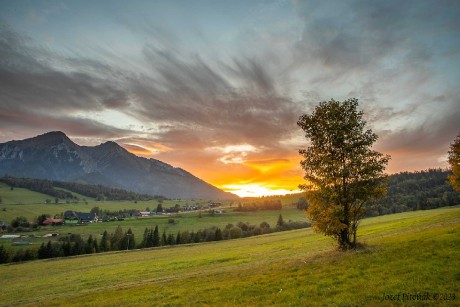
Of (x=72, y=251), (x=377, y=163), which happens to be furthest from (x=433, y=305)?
(x=72, y=251)

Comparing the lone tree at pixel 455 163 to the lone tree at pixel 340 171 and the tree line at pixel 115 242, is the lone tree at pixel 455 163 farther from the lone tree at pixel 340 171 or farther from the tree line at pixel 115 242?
the tree line at pixel 115 242

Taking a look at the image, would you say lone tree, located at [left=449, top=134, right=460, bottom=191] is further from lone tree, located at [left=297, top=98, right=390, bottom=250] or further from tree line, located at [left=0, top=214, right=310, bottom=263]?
tree line, located at [left=0, top=214, right=310, bottom=263]

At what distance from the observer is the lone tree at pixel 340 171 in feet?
104

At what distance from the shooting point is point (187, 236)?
→ 5000 inches

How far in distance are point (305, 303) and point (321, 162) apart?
64.7 ft

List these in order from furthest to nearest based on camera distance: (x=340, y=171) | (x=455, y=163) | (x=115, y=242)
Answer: (x=115, y=242), (x=455, y=163), (x=340, y=171)

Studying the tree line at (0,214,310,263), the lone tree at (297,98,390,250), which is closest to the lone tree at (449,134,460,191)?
the lone tree at (297,98,390,250)

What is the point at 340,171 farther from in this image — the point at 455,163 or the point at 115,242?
the point at 115,242

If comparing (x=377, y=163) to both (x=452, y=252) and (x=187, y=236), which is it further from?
(x=187, y=236)

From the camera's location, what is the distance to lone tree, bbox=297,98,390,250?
31.6 m

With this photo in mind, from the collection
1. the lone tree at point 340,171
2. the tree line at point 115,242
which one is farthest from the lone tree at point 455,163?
the tree line at point 115,242

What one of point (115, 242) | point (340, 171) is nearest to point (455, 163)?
point (340, 171)

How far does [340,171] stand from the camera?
32125 mm

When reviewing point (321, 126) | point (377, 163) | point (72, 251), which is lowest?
point (72, 251)
